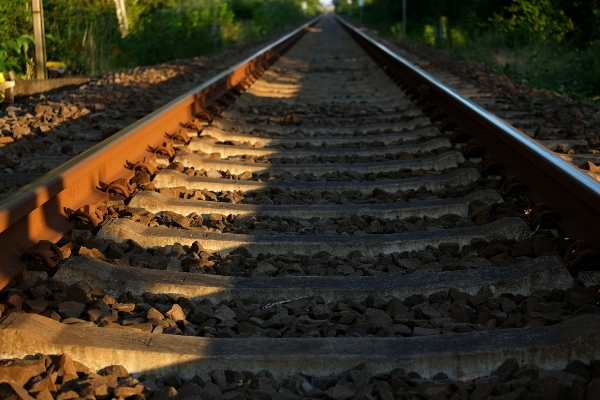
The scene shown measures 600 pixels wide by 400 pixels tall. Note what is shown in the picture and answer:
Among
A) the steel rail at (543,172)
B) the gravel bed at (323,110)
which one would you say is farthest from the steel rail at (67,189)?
the steel rail at (543,172)

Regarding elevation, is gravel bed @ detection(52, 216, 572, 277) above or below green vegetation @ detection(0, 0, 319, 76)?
below

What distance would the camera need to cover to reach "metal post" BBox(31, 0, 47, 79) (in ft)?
30.4

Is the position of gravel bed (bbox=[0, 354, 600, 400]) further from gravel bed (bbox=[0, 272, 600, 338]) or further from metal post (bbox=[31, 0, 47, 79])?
metal post (bbox=[31, 0, 47, 79])

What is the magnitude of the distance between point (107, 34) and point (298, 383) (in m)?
11.2

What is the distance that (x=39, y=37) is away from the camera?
939 cm

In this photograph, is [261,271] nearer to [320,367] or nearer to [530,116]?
[320,367]

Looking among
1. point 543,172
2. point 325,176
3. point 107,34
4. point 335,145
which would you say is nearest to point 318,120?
point 335,145

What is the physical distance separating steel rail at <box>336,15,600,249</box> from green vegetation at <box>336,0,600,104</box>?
3608 millimetres

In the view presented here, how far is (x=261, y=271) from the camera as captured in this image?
3.24 m

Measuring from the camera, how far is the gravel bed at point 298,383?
2.22 meters

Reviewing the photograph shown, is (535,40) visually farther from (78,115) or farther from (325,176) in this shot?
(325,176)

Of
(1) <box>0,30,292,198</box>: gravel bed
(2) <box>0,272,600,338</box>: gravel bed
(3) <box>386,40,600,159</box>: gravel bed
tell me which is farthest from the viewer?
(3) <box>386,40,600,159</box>: gravel bed

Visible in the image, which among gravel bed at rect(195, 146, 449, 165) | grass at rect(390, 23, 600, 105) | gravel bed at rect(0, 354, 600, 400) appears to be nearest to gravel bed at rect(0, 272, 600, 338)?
gravel bed at rect(0, 354, 600, 400)

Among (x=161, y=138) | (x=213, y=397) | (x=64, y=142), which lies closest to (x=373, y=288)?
(x=213, y=397)
